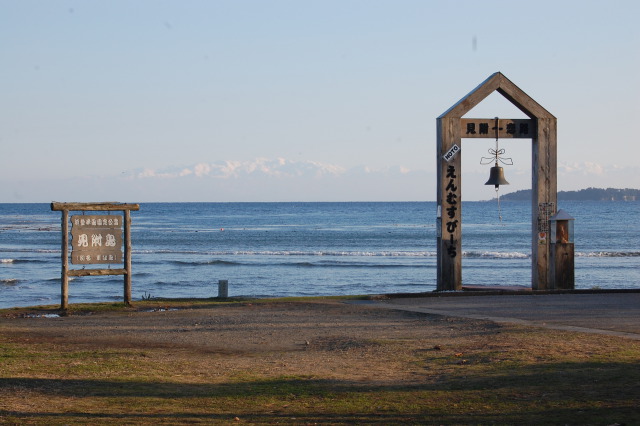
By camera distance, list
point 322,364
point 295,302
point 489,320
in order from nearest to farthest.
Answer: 1. point 322,364
2. point 489,320
3. point 295,302

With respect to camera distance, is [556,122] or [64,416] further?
[556,122]

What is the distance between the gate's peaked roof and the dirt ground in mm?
4701

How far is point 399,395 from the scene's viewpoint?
725 centimetres

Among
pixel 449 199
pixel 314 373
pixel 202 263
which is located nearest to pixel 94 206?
pixel 449 199

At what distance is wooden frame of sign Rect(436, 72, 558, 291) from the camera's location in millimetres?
16266

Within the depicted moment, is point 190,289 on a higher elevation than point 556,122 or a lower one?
lower

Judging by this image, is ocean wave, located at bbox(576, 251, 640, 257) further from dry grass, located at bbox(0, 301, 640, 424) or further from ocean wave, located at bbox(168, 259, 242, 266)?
dry grass, located at bbox(0, 301, 640, 424)

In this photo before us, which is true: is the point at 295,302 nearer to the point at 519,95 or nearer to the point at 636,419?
the point at 519,95

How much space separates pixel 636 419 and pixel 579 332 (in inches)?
186

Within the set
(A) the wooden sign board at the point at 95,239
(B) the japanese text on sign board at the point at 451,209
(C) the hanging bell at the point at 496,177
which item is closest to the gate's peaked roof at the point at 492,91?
Result: (B) the japanese text on sign board at the point at 451,209

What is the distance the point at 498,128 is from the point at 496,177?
3.31ft

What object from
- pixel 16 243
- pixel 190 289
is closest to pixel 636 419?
pixel 190 289

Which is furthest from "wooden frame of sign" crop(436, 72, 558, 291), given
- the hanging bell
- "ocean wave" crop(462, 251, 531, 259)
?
"ocean wave" crop(462, 251, 531, 259)

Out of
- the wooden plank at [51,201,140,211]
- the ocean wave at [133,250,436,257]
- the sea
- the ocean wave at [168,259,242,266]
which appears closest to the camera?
the wooden plank at [51,201,140,211]
